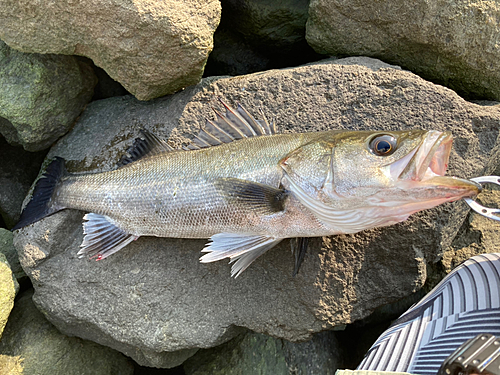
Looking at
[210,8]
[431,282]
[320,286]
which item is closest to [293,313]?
[320,286]

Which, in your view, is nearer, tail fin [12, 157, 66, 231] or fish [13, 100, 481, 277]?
fish [13, 100, 481, 277]

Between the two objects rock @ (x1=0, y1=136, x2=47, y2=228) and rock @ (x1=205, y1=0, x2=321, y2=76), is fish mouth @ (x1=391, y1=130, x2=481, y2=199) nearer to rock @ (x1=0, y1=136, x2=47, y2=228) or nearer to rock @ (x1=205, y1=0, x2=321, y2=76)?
rock @ (x1=205, y1=0, x2=321, y2=76)

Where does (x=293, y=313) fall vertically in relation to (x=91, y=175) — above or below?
below

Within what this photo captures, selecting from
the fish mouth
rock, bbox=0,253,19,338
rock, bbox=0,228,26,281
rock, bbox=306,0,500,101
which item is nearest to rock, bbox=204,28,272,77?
rock, bbox=306,0,500,101

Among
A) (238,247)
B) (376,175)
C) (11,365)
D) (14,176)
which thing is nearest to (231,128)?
(238,247)

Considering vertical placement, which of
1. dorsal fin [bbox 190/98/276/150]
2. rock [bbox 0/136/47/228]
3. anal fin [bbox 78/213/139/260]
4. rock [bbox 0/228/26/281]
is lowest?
rock [bbox 0/228/26/281]

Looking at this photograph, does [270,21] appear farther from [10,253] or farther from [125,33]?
[10,253]

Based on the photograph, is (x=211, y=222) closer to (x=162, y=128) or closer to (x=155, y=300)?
(x=155, y=300)
